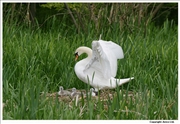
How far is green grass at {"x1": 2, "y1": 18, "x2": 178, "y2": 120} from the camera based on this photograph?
5406 millimetres

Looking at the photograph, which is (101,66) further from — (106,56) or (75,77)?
(75,77)

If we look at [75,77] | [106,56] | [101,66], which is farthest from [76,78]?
[106,56]

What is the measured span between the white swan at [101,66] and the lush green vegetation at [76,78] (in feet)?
0.87

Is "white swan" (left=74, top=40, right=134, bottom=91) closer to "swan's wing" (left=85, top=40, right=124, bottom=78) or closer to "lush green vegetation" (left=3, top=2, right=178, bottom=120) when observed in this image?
"swan's wing" (left=85, top=40, right=124, bottom=78)

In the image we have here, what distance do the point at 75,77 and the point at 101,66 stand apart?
2.60ft

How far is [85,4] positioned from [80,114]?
612 centimetres

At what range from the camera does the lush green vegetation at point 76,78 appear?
5418mm

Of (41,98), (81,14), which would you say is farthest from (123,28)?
(41,98)

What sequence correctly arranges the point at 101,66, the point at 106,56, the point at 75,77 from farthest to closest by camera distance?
the point at 75,77 → the point at 101,66 → the point at 106,56

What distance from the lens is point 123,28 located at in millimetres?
10438

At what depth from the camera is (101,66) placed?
6770mm

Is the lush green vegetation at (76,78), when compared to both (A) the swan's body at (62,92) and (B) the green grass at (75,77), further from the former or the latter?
(A) the swan's body at (62,92)

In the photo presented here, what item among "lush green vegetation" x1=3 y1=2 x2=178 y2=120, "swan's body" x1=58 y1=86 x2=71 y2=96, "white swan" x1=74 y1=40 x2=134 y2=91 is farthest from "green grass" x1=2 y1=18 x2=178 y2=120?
"white swan" x1=74 y1=40 x2=134 y2=91

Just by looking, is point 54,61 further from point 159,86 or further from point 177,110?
point 177,110
